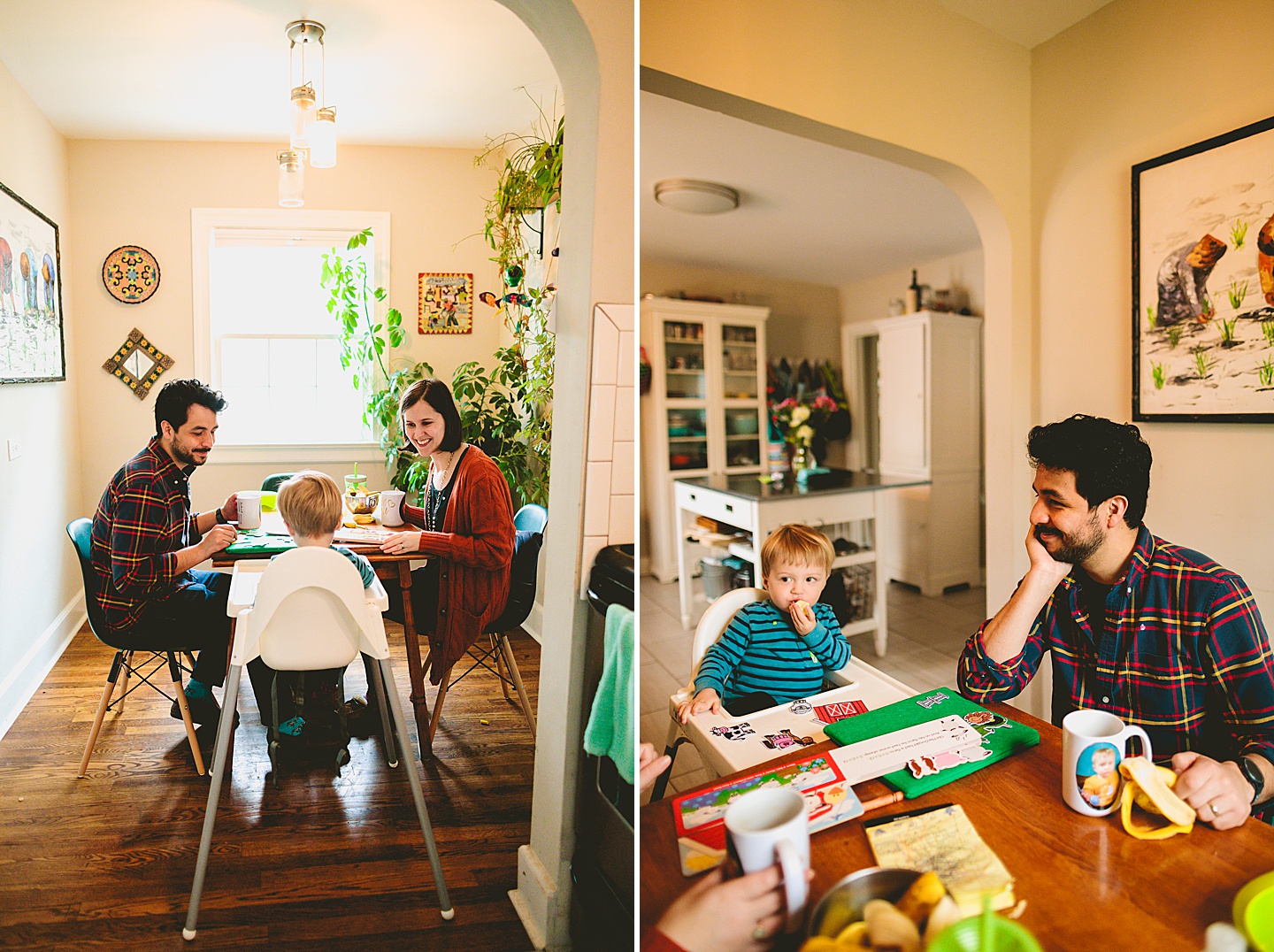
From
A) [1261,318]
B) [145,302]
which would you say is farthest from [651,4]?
[145,302]

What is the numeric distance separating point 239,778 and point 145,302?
1.02 meters


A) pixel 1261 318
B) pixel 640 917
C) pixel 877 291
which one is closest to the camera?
pixel 640 917

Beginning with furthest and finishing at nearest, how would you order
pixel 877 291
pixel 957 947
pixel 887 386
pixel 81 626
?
pixel 877 291 < pixel 887 386 < pixel 81 626 < pixel 957 947

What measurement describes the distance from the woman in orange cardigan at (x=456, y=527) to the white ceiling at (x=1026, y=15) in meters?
1.34

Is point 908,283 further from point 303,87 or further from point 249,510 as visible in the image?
point 249,510

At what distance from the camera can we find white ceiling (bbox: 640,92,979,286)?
219 cm

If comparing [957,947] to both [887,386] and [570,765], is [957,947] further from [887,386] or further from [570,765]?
[887,386]

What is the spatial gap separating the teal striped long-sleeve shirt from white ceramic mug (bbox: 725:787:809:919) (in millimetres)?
584

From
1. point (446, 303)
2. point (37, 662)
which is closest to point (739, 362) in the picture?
point (446, 303)

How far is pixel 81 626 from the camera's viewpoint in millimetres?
1711

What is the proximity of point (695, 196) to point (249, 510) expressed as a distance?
1857 mm

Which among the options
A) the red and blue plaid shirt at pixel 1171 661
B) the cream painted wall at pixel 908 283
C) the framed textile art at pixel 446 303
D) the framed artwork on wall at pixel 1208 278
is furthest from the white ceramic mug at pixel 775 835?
the cream painted wall at pixel 908 283

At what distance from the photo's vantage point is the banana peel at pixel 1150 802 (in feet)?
1.50

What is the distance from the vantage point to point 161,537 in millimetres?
1243
